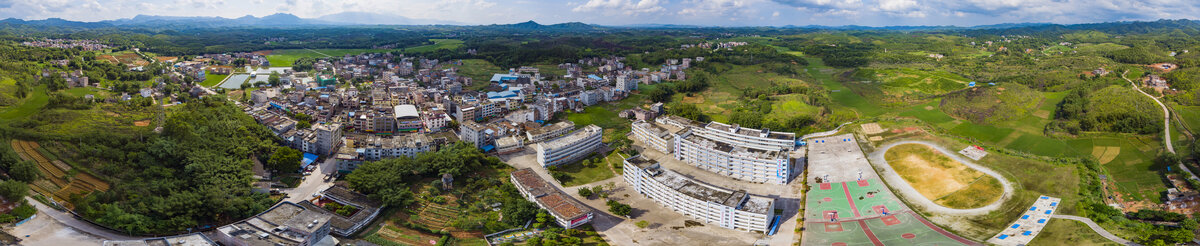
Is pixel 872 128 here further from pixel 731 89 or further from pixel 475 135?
pixel 475 135

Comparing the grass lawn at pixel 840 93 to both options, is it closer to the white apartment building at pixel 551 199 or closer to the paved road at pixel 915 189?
the paved road at pixel 915 189

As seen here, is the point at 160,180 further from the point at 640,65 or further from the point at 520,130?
the point at 640,65

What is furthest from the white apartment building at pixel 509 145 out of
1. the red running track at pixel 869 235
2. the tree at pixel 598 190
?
the red running track at pixel 869 235

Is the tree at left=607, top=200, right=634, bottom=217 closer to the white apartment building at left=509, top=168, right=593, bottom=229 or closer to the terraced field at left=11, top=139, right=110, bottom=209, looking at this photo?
the white apartment building at left=509, top=168, right=593, bottom=229

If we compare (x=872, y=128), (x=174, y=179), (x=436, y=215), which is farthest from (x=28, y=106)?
(x=872, y=128)

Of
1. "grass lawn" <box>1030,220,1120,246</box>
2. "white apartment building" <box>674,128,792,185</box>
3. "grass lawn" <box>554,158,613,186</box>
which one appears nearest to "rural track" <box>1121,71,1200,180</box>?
"grass lawn" <box>1030,220,1120,246</box>
